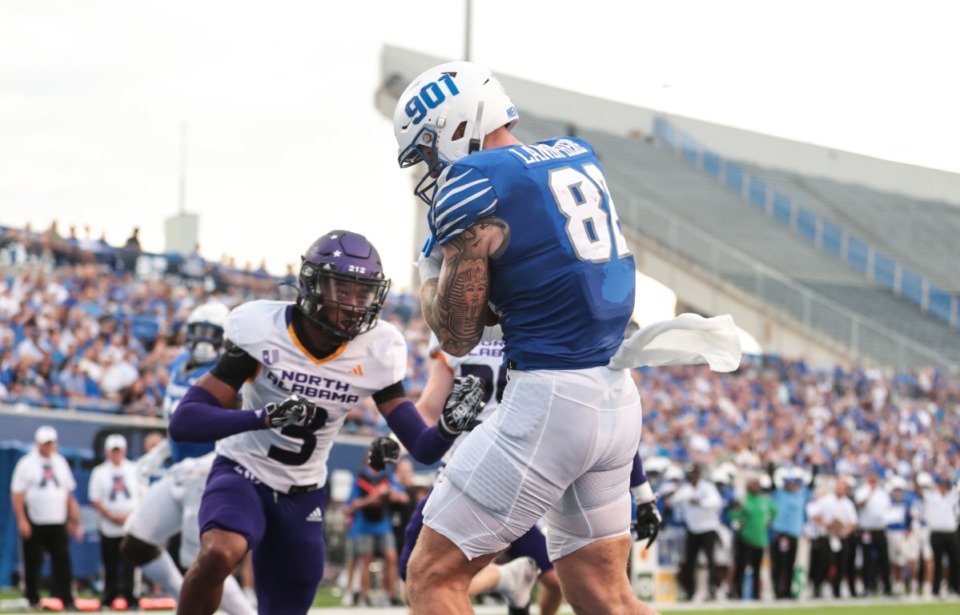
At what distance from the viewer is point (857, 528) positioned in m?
20.3

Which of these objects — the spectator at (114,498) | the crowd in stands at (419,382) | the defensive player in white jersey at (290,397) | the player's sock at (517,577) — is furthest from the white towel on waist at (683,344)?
the spectator at (114,498)

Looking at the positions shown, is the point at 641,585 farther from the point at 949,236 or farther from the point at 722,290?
the point at 949,236

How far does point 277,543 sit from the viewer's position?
5.95m

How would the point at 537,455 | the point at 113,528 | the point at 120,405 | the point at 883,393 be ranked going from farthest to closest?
1. the point at 883,393
2. the point at 120,405
3. the point at 113,528
4. the point at 537,455

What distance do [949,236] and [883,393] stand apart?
13.5 metres

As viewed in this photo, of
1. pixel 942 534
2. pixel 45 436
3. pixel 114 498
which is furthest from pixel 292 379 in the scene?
pixel 942 534

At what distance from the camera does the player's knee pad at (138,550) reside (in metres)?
7.89

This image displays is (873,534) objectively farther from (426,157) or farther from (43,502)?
(426,157)

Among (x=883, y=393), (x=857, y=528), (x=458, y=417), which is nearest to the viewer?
(x=458, y=417)

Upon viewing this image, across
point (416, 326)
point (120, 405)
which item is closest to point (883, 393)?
point (416, 326)

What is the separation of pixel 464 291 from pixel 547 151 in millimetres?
555

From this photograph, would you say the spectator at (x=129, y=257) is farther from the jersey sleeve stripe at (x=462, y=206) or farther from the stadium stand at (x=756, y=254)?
the jersey sleeve stripe at (x=462, y=206)

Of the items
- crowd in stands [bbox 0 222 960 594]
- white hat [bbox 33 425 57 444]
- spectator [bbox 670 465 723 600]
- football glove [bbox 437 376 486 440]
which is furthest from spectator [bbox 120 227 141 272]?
football glove [bbox 437 376 486 440]

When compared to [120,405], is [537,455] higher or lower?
higher
